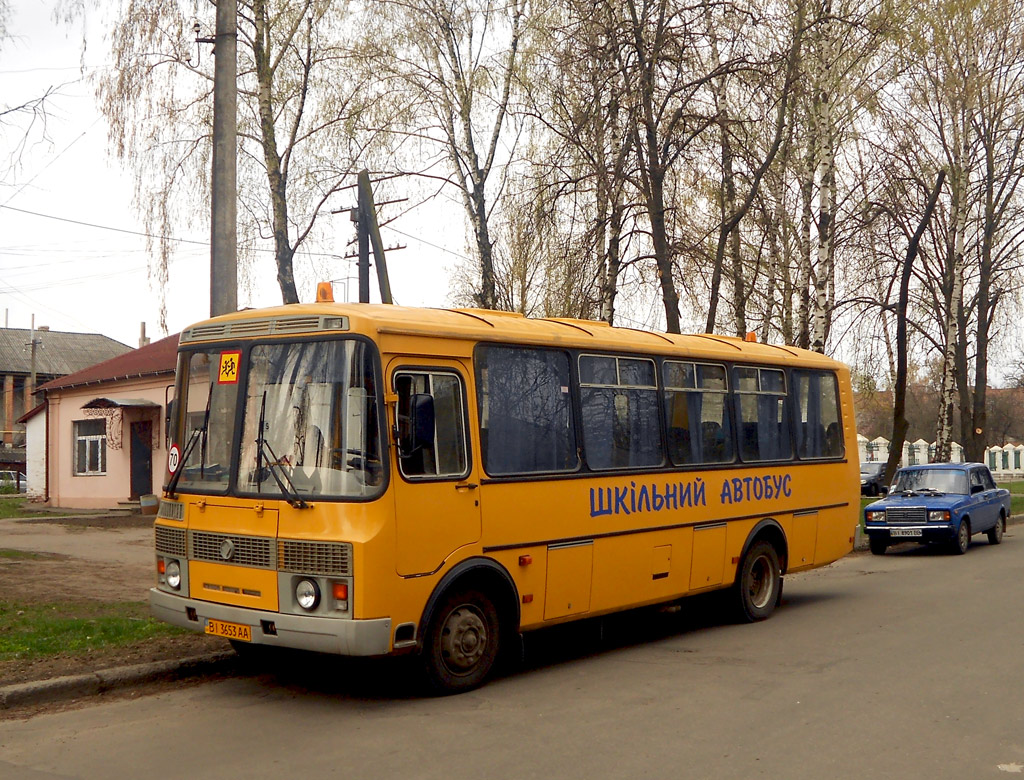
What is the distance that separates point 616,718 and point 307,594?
7.36ft

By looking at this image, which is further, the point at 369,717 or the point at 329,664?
the point at 329,664

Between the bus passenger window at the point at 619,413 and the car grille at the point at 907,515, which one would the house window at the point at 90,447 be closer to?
the car grille at the point at 907,515

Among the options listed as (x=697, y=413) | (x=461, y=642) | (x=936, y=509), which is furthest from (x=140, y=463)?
(x=461, y=642)

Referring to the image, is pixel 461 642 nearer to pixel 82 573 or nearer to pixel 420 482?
pixel 420 482

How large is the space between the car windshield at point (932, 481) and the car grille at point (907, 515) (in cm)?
104

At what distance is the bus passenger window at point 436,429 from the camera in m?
7.64

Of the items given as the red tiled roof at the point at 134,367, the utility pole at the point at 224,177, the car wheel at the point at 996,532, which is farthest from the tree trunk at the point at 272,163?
the car wheel at the point at 996,532

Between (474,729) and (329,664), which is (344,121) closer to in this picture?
(329,664)

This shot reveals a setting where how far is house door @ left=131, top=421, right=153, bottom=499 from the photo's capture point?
Answer: 29.5 m

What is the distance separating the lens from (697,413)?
11000 millimetres

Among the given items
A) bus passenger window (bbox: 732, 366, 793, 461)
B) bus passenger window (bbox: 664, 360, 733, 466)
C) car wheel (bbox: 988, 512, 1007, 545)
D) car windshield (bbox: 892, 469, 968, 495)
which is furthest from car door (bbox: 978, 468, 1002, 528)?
bus passenger window (bbox: 664, 360, 733, 466)

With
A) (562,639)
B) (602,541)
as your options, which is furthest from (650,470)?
(562,639)

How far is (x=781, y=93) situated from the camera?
1848 centimetres

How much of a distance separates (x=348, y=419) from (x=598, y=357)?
10.0 feet
